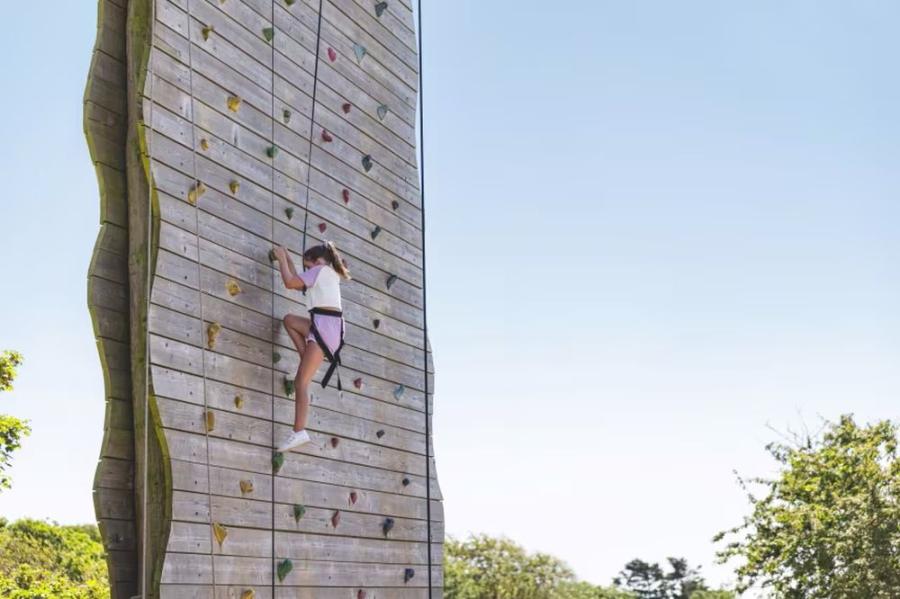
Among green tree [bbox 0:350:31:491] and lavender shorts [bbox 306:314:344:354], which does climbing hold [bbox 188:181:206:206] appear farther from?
green tree [bbox 0:350:31:491]

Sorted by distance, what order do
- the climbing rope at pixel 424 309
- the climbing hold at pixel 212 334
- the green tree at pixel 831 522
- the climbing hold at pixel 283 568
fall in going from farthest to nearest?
the green tree at pixel 831 522, the climbing rope at pixel 424 309, the climbing hold at pixel 283 568, the climbing hold at pixel 212 334

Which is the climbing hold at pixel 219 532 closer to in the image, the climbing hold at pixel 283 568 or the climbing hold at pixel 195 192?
the climbing hold at pixel 283 568

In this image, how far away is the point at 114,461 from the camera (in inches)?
163

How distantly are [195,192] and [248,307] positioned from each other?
518 millimetres

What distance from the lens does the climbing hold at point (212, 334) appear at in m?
4.43

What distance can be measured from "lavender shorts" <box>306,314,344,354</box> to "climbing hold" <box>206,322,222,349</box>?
478 mm

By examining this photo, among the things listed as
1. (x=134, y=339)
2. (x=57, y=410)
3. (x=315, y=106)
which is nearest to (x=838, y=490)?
(x=315, y=106)

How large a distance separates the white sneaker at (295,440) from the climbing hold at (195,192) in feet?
3.33

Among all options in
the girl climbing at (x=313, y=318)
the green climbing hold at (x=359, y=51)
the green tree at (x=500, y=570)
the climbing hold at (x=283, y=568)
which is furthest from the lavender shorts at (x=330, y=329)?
the green tree at (x=500, y=570)

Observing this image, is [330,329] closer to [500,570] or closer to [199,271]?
[199,271]

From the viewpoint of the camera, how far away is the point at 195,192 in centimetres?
449

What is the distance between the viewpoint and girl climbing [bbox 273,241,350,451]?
4.76 m

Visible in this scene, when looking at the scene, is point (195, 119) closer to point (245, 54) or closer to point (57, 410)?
point (245, 54)

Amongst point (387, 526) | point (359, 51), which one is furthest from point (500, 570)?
point (359, 51)
